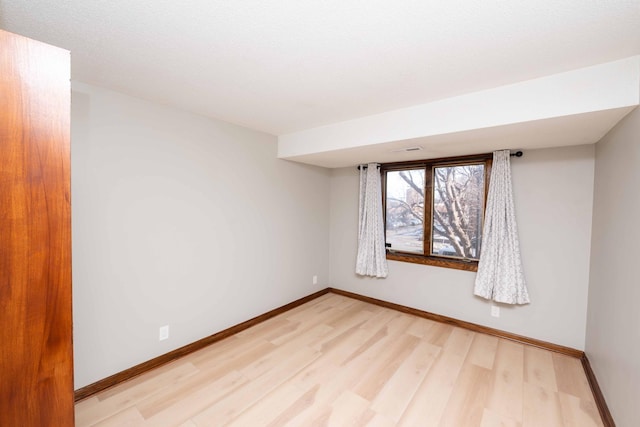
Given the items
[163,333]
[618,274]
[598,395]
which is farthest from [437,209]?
[163,333]

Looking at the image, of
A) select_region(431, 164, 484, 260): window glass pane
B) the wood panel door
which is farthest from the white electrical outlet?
select_region(431, 164, 484, 260): window glass pane

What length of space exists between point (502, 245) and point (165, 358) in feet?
11.2

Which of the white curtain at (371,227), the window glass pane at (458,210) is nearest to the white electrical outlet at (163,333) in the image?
the white curtain at (371,227)

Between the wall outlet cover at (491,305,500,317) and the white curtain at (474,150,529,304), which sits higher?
the white curtain at (474,150,529,304)

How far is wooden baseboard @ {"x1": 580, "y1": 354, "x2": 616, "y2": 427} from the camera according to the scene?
5.78 feet

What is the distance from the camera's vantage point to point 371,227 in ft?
12.5

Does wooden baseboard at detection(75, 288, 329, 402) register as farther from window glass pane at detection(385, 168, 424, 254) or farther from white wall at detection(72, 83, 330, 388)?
window glass pane at detection(385, 168, 424, 254)

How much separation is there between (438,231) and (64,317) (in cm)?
342

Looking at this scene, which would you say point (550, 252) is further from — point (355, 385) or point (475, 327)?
point (355, 385)

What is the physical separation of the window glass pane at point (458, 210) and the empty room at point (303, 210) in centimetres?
2

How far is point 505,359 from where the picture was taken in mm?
2547

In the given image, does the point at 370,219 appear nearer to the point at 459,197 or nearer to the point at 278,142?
the point at 459,197

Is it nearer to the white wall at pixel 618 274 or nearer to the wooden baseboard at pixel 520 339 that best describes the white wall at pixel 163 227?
the wooden baseboard at pixel 520 339

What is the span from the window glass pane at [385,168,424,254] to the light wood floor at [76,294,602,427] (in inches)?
45.1
